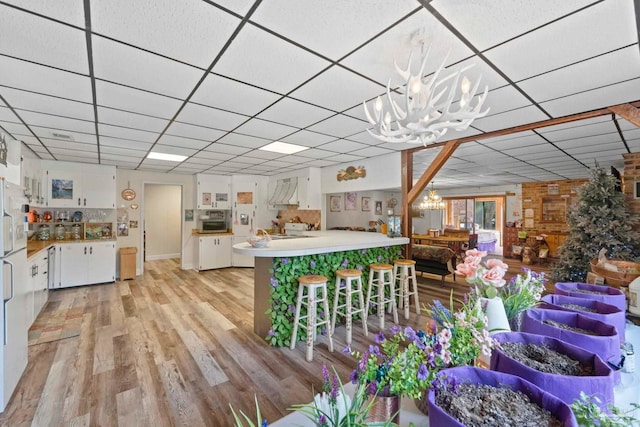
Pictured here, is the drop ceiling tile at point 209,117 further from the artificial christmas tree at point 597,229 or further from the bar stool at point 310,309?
the artificial christmas tree at point 597,229

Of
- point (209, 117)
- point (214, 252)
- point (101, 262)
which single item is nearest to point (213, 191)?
point (214, 252)

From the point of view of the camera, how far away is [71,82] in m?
2.11

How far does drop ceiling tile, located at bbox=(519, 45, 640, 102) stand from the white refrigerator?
412 cm

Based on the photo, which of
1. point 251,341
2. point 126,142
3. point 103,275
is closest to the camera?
point 251,341

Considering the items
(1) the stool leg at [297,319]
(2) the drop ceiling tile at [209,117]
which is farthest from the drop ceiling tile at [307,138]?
(1) the stool leg at [297,319]

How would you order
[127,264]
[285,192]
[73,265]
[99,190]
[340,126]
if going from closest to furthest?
[340,126] → [73,265] → [99,190] → [127,264] → [285,192]

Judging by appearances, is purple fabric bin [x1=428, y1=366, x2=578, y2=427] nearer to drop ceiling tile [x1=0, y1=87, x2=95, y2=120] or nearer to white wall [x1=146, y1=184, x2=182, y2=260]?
drop ceiling tile [x1=0, y1=87, x2=95, y2=120]

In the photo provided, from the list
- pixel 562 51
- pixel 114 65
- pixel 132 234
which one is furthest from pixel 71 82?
pixel 132 234

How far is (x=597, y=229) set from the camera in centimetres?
409

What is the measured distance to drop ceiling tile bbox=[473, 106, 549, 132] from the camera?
9.10 feet

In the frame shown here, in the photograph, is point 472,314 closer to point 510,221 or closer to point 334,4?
point 334,4

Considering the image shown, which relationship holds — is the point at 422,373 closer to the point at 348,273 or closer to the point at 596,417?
the point at 596,417

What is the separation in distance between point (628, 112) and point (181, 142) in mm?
5027

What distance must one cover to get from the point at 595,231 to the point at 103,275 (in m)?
8.60
